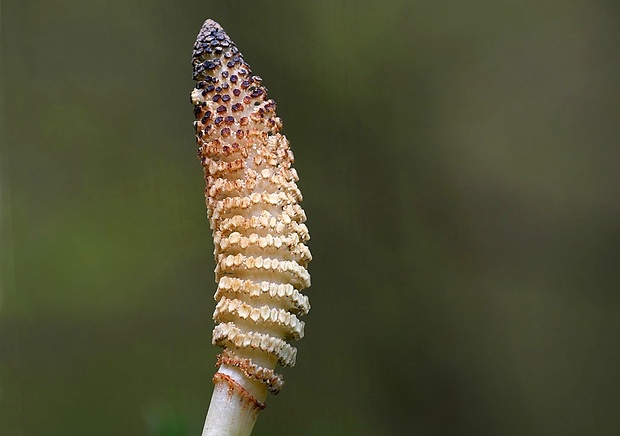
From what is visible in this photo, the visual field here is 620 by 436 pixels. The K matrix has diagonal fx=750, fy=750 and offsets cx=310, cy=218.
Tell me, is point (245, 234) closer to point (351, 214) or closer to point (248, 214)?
point (248, 214)

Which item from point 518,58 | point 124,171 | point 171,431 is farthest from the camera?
point 124,171

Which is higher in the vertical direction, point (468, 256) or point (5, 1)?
point (5, 1)

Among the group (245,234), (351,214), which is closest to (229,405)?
(245,234)

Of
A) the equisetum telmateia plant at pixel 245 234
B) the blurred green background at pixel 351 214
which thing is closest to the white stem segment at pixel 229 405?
the equisetum telmateia plant at pixel 245 234

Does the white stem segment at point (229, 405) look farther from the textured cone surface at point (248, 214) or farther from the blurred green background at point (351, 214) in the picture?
the blurred green background at point (351, 214)

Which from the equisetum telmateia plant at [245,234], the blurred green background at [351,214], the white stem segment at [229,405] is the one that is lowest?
the white stem segment at [229,405]

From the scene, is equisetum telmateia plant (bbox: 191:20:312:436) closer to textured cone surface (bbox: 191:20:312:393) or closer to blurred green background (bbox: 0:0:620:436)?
textured cone surface (bbox: 191:20:312:393)

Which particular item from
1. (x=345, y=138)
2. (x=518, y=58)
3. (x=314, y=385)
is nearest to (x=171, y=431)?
(x=314, y=385)

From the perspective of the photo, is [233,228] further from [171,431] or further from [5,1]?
[5,1]
